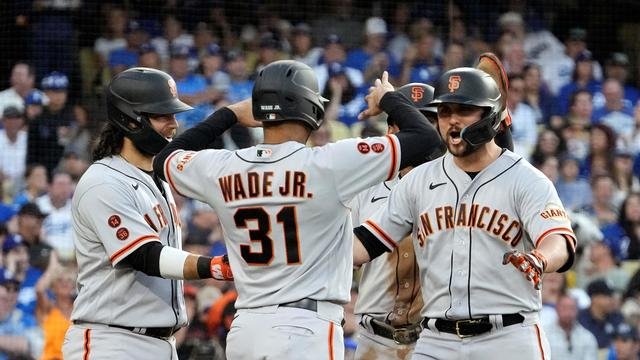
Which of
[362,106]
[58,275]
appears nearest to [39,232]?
[58,275]

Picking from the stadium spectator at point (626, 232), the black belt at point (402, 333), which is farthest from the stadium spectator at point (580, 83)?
the black belt at point (402, 333)

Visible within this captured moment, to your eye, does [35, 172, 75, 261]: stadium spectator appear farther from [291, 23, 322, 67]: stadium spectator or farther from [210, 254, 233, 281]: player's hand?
[210, 254, 233, 281]: player's hand

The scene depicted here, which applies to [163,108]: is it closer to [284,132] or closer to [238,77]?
[284,132]

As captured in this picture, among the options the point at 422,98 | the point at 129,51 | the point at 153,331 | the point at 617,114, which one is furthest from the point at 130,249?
the point at 617,114

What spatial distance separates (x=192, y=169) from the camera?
4.82 metres

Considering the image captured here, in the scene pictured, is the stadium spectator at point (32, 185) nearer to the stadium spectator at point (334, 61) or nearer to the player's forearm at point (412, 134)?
the stadium spectator at point (334, 61)

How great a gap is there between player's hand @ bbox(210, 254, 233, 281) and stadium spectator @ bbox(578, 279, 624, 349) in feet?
18.6

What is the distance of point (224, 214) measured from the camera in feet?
15.6

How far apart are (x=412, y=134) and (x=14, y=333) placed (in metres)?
5.32

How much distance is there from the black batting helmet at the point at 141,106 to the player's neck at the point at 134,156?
34mm

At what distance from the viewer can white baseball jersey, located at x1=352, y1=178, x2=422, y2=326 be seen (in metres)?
5.92

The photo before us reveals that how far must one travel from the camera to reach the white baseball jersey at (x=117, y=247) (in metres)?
5.06

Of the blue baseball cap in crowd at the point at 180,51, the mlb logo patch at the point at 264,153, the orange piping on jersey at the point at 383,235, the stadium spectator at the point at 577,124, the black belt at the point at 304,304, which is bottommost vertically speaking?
the stadium spectator at the point at 577,124

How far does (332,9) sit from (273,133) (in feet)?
21.8
